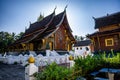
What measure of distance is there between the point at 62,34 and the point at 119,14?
363 inches

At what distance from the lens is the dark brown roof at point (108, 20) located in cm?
2235

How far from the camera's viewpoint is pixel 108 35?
2103 centimetres

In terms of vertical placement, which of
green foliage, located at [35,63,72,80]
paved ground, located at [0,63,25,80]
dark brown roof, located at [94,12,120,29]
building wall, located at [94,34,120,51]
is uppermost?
dark brown roof, located at [94,12,120,29]

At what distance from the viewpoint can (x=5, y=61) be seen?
672 inches

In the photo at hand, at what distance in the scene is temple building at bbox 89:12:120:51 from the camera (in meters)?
20.0

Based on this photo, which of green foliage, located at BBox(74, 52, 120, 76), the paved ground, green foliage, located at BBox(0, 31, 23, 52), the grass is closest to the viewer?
the grass

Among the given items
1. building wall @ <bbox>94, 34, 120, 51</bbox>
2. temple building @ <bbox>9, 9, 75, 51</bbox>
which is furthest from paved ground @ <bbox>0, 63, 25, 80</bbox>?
building wall @ <bbox>94, 34, 120, 51</bbox>

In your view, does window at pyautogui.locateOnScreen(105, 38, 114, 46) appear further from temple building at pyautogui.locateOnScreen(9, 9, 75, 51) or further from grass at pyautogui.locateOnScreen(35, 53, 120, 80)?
grass at pyautogui.locateOnScreen(35, 53, 120, 80)

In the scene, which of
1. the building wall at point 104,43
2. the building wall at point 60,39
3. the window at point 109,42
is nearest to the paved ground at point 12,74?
the building wall at point 60,39

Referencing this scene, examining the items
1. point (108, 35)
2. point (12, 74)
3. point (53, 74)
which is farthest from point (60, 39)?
point (53, 74)

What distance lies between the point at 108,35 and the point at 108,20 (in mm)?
3874

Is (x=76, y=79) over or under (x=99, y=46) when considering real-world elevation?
under

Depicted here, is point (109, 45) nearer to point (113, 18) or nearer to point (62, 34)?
point (113, 18)

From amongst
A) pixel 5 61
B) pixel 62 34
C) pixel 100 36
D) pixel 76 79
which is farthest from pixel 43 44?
pixel 76 79
